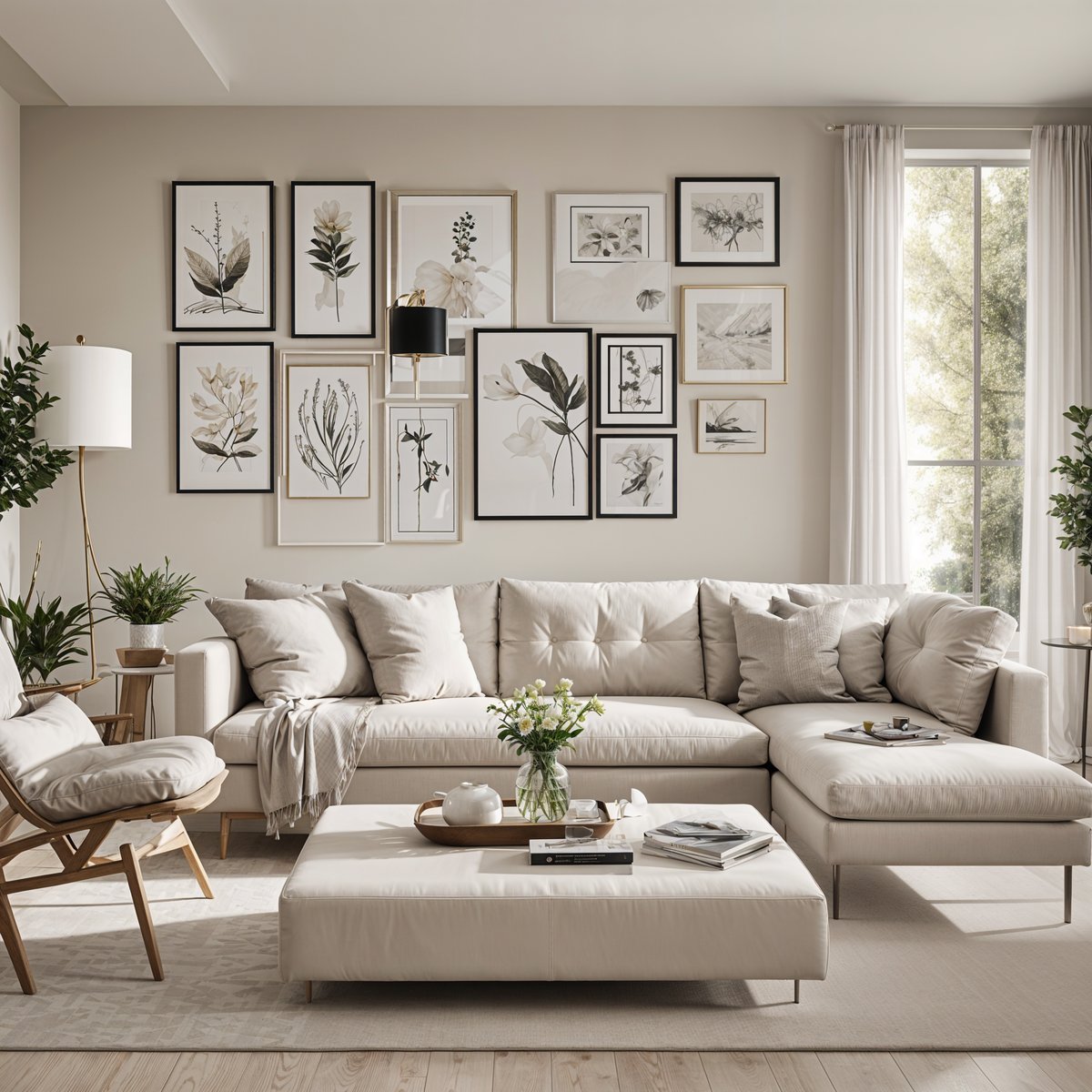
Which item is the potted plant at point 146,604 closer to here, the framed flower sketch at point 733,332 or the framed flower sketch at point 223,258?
the framed flower sketch at point 223,258

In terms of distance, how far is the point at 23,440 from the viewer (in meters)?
4.41

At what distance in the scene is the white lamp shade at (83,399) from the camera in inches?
175

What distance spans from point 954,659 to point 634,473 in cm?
174

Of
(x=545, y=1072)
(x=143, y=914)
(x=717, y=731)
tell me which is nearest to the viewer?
(x=545, y=1072)

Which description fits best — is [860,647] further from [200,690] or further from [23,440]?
[23,440]

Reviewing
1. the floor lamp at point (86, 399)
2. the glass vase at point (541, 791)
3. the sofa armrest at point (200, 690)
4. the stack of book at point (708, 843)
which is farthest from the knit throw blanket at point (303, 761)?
the stack of book at point (708, 843)

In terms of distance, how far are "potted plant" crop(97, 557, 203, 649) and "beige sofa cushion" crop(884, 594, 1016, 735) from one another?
300 centimetres

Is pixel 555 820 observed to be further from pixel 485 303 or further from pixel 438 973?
pixel 485 303

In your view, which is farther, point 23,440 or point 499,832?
point 23,440

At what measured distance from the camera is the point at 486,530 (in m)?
5.00

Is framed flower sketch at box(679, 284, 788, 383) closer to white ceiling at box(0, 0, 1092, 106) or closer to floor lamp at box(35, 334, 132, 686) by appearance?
white ceiling at box(0, 0, 1092, 106)

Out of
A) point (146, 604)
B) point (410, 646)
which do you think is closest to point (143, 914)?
point (410, 646)

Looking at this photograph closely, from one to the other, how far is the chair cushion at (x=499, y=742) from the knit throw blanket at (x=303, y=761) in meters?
0.05

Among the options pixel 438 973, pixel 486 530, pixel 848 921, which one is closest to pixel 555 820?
pixel 438 973
